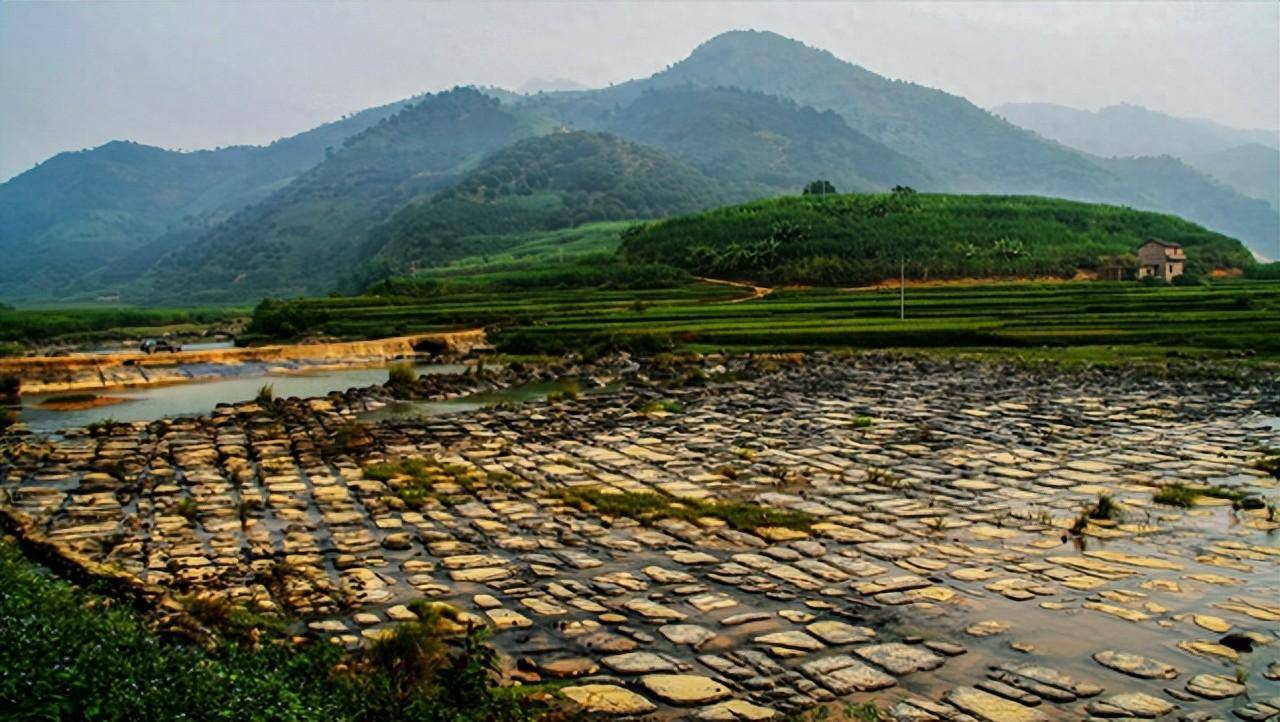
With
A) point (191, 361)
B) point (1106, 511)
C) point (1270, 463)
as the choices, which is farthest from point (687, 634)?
point (191, 361)

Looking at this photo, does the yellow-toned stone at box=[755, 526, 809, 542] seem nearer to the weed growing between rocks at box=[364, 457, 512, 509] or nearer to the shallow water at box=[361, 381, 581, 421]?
the weed growing between rocks at box=[364, 457, 512, 509]

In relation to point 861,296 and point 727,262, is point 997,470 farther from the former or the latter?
point 727,262

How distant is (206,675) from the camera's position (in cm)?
718

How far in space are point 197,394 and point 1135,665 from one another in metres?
35.1

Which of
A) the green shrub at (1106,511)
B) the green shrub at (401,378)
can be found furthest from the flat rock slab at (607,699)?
the green shrub at (401,378)

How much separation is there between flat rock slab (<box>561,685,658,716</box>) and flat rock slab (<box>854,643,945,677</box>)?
2.45m

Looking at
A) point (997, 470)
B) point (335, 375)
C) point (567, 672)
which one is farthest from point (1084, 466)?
point (335, 375)

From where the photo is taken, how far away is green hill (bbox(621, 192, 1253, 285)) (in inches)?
3091

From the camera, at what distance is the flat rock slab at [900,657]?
937 centimetres

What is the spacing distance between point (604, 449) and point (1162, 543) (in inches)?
448

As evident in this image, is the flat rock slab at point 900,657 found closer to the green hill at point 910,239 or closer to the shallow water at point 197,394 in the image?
the shallow water at point 197,394

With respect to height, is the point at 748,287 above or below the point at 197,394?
above

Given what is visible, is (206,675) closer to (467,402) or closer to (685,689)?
(685,689)

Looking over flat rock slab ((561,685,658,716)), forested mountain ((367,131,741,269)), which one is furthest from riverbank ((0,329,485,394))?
forested mountain ((367,131,741,269))
